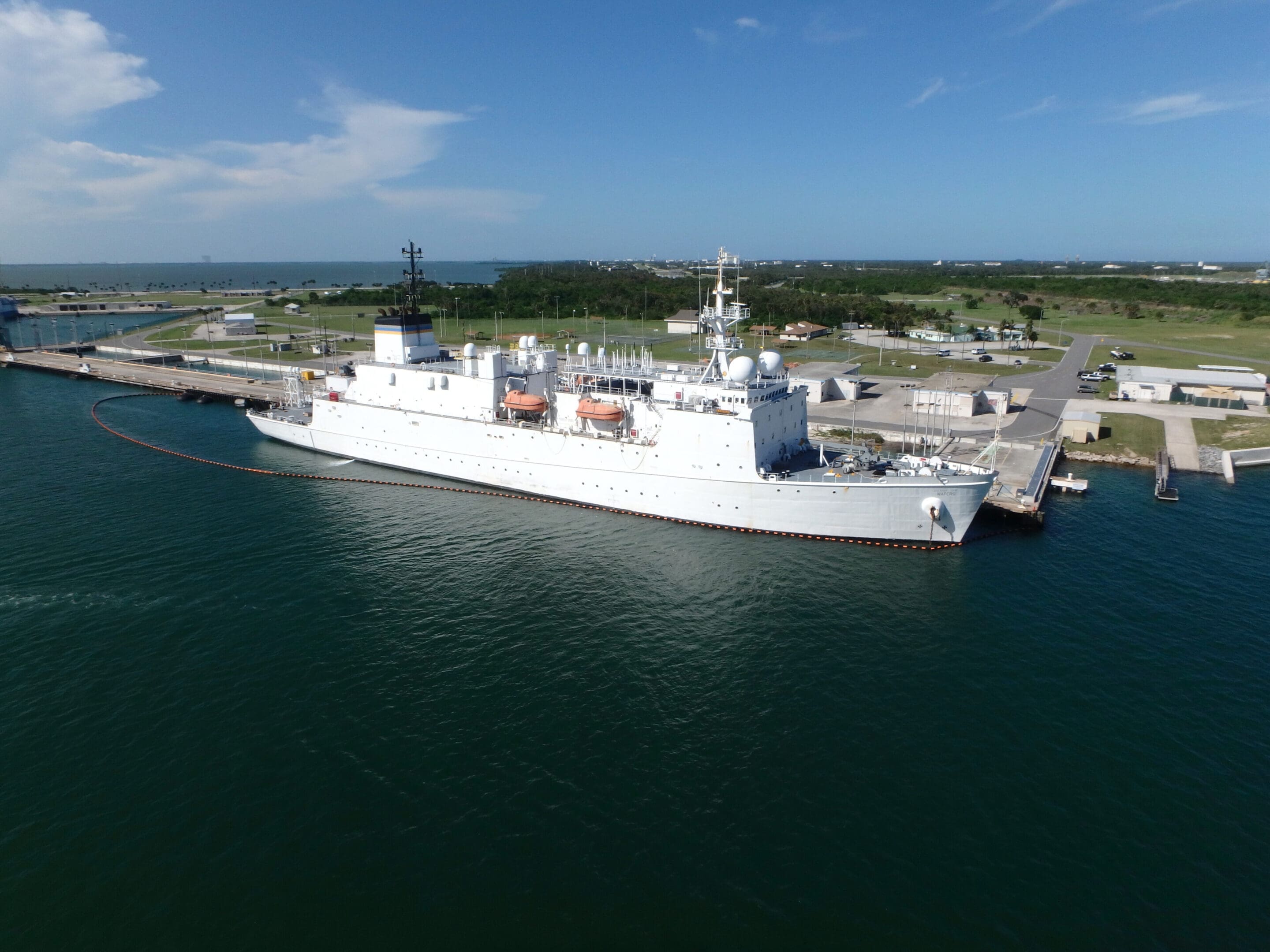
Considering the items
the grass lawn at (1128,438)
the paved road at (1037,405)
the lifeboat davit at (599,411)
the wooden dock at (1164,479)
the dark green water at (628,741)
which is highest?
the lifeboat davit at (599,411)

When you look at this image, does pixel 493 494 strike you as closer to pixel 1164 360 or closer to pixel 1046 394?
pixel 1046 394

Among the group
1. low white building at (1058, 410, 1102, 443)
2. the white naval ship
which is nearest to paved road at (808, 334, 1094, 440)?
low white building at (1058, 410, 1102, 443)

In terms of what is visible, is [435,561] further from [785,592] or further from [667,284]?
[667,284]

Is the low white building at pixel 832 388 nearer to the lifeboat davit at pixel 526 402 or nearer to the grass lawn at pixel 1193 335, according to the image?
the lifeboat davit at pixel 526 402

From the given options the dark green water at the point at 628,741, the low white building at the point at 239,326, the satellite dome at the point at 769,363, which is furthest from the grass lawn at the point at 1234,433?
the low white building at the point at 239,326

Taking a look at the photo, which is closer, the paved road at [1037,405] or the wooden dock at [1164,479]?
the wooden dock at [1164,479]

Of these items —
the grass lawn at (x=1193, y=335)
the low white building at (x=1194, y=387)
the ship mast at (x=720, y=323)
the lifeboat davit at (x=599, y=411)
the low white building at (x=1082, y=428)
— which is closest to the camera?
the ship mast at (x=720, y=323)
